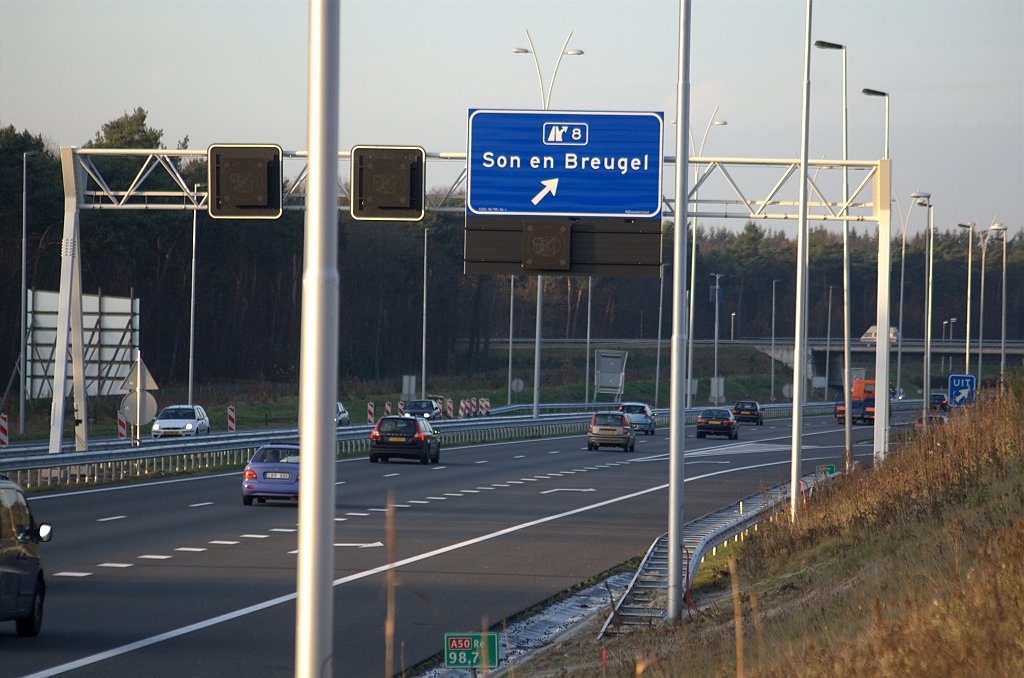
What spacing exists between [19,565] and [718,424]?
178ft

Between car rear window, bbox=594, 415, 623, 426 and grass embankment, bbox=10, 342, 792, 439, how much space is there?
17.5m

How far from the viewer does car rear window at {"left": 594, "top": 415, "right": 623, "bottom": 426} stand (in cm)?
5191

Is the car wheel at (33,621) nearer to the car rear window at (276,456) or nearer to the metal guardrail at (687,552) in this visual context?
the metal guardrail at (687,552)

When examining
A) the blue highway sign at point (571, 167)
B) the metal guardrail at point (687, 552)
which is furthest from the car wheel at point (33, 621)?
the blue highway sign at point (571, 167)

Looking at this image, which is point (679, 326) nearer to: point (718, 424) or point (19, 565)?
point (19, 565)

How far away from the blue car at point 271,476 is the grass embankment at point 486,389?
22787 millimetres

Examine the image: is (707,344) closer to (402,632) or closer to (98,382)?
(98,382)

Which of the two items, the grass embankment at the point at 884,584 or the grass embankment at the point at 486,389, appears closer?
the grass embankment at the point at 884,584

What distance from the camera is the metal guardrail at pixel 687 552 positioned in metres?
14.4

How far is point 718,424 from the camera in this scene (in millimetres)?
64000

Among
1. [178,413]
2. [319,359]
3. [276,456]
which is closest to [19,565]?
[319,359]

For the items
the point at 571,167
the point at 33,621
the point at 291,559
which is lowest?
the point at 291,559

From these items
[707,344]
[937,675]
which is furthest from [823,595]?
[707,344]

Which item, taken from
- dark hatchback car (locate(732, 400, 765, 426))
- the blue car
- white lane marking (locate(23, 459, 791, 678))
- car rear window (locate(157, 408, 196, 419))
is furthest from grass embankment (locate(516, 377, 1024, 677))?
dark hatchback car (locate(732, 400, 765, 426))
